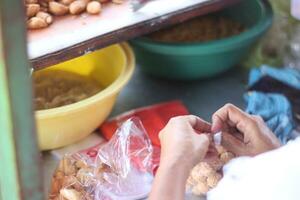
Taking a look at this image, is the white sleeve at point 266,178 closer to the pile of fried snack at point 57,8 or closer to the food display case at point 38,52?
the food display case at point 38,52

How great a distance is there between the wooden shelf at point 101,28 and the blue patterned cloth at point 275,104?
25cm

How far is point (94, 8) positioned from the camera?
147 centimetres

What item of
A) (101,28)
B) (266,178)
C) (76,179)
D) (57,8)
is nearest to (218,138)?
(266,178)

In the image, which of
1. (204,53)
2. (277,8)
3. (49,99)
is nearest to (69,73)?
(49,99)

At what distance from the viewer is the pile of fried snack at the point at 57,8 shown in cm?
143

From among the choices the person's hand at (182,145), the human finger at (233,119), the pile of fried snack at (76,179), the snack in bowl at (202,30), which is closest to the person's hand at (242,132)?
the human finger at (233,119)

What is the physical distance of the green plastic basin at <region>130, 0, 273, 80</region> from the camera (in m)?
1.65

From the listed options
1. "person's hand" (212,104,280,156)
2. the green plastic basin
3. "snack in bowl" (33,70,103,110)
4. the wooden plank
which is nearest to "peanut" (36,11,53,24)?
"snack in bowl" (33,70,103,110)

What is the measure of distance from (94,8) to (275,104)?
0.53m

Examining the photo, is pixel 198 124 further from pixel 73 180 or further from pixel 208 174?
pixel 73 180

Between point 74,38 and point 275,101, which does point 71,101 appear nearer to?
point 74,38

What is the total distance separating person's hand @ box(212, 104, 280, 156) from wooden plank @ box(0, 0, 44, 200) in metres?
0.49

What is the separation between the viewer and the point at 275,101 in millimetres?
1639

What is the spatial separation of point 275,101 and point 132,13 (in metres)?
0.45
